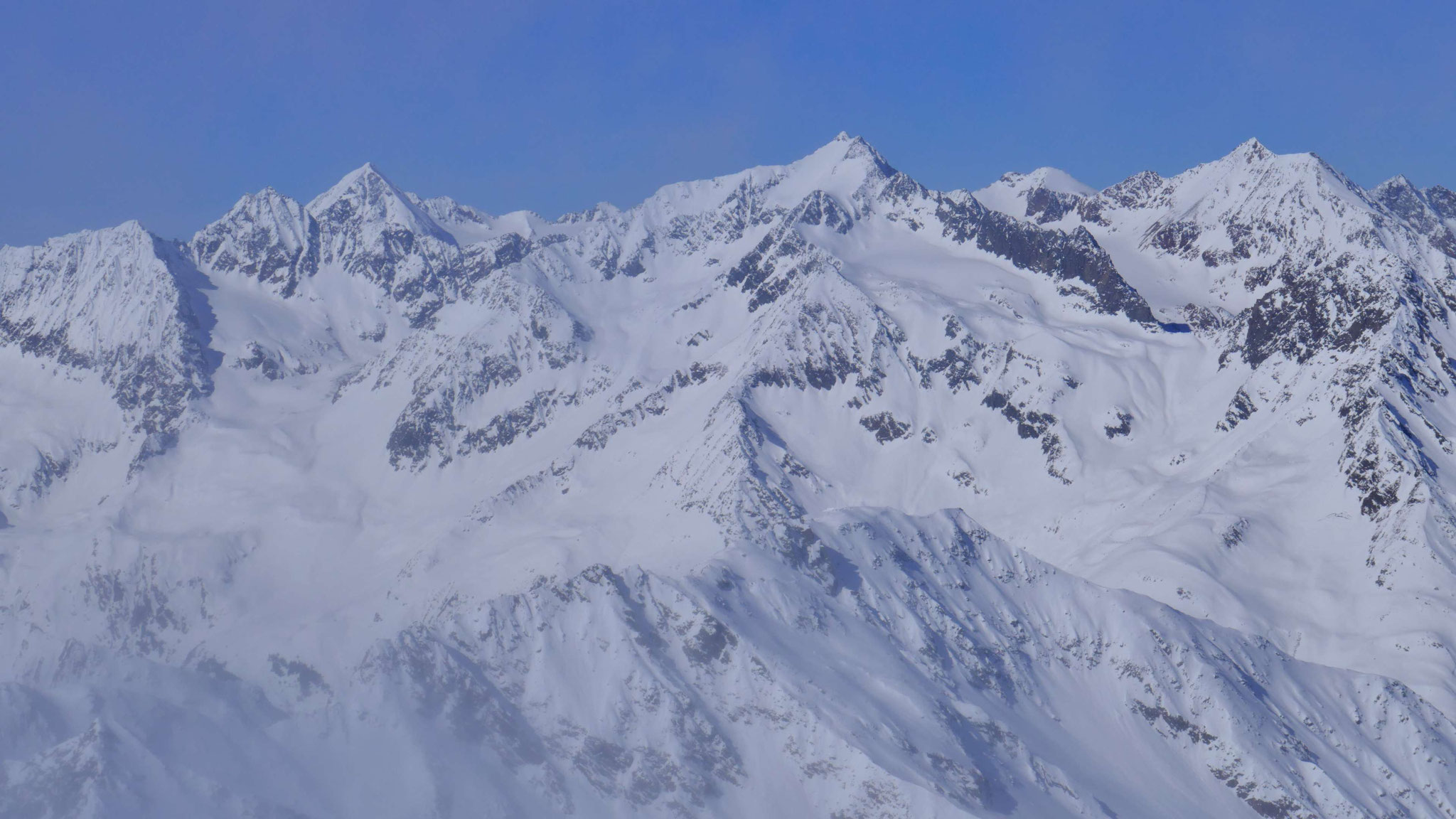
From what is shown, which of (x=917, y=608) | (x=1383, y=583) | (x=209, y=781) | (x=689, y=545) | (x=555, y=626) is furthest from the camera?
(x=689, y=545)

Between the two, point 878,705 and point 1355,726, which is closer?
point 878,705

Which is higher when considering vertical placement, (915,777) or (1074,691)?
(1074,691)

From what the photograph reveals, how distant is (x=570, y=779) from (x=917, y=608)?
166ft

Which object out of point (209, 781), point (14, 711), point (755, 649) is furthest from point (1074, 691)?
point (14, 711)

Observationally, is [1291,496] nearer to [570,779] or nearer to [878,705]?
[878,705]

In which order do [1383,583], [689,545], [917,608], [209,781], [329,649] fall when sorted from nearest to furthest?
[209,781]
[917,608]
[329,649]
[1383,583]
[689,545]

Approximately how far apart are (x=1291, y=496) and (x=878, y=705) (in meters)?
102

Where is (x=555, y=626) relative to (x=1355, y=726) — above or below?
below

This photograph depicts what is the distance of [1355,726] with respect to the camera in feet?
468

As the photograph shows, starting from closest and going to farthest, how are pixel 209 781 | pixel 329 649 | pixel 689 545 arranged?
pixel 209 781 → pixel 329 649 → pixel 689 545

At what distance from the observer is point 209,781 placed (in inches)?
4483

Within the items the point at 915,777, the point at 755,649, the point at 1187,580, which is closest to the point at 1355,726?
the point at 1187,580

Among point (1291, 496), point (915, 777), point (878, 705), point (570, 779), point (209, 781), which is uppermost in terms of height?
point (1291, 496)

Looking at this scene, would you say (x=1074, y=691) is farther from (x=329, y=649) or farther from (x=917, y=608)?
(x=329, y=649)
